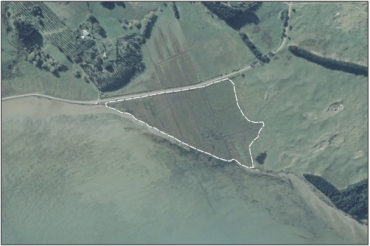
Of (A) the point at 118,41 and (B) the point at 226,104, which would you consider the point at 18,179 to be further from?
(B) the point at 226,104

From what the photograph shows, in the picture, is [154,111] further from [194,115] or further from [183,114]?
[194,115]

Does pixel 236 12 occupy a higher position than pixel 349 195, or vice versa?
pixel 236 12

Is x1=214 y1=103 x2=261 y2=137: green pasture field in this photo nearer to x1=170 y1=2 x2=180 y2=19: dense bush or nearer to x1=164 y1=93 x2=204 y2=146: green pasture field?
x1=164 y1=93 x2=204 y2=146: green pasture field

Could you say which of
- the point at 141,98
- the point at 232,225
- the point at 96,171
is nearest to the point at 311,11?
the point at 141,98

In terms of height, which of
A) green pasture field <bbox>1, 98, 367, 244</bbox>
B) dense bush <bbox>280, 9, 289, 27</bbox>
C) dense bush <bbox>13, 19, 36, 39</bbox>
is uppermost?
dense bush <bbox>13, 19, 36, 39</bbox>

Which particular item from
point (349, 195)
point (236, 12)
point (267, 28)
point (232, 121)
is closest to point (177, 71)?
point (232, 121)

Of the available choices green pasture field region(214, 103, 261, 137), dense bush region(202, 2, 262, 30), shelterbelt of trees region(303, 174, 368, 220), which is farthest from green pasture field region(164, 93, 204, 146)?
shelterbelt of trees region(303, 174, 368, 220)
